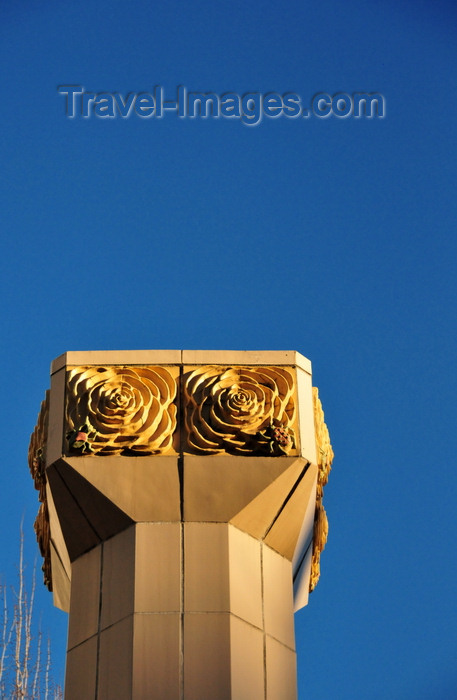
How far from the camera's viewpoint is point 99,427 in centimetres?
1481

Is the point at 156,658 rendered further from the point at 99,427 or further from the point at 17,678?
the point at 17,678

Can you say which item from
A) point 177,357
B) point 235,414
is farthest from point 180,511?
point 177,357

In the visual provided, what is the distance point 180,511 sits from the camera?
14539mm

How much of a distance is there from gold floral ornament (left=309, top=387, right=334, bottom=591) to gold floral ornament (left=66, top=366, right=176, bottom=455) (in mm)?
1710

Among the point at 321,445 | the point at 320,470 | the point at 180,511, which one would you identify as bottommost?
the point at 180,511

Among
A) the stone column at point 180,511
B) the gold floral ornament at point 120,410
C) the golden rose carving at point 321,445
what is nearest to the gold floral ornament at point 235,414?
the stone column at point 180,511

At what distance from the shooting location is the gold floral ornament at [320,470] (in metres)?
15.6

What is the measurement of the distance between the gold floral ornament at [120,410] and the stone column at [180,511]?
0.01 metres

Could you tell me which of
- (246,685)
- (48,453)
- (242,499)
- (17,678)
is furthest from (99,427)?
(17,678)

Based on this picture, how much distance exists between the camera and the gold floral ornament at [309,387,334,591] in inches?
613

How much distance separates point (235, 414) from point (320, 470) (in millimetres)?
1280

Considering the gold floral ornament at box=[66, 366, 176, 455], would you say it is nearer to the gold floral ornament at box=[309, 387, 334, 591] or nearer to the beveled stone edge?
the beveled stone edge

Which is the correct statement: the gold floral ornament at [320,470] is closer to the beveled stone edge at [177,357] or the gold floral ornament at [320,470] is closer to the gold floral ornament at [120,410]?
the beveled stone edge at [177,357]

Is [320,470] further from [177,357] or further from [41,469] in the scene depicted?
[41,469]
